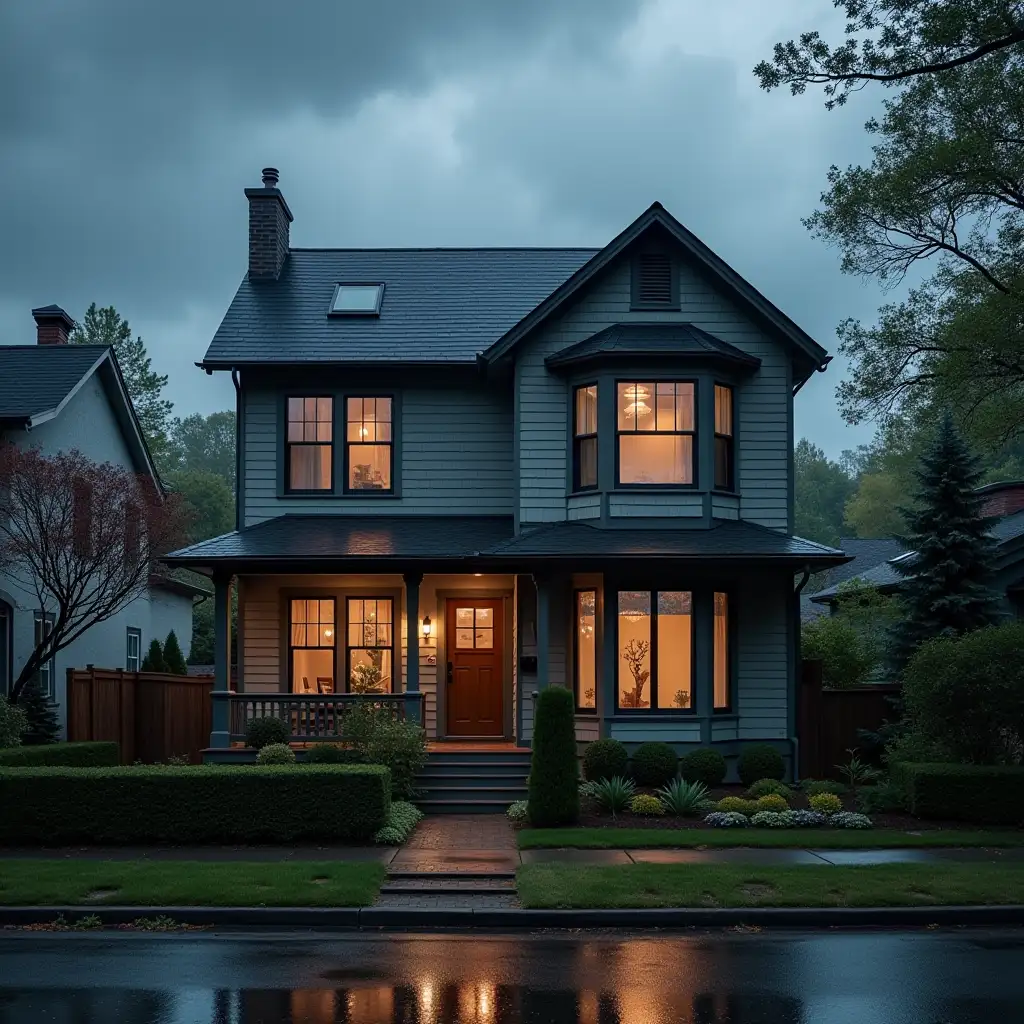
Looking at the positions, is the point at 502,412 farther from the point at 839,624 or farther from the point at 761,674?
the point at 839,624

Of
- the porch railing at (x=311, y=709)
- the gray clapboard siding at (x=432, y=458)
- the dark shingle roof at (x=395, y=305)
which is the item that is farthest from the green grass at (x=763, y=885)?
the dark shingle roof at (x=395, y=305)

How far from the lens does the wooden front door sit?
22.9 meters

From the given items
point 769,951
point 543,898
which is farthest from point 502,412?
point 769,951

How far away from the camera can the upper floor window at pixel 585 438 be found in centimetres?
2159

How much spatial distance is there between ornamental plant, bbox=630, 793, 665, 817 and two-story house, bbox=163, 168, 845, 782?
270 cm

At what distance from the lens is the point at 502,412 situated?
23.4m

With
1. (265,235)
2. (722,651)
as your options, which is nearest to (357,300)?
(265,235)

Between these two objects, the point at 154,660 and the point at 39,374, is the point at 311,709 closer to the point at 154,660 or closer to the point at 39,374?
the point at 39,374

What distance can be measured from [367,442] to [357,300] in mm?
3386

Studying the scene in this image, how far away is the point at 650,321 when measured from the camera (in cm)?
2206

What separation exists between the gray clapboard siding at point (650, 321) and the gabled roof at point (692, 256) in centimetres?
36

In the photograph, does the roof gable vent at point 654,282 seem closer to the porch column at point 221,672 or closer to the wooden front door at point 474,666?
the wooden front door at point 474,666

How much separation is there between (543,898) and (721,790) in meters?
8.52

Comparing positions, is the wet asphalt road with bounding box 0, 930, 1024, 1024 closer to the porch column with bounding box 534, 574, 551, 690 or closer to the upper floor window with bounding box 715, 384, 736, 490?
the porch column with bounding box 534, 574, 551, 690
